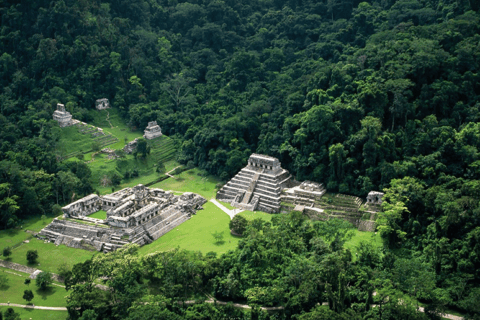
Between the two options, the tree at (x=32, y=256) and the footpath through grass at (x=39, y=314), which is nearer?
the footpath through grass at (x=39, y=314)

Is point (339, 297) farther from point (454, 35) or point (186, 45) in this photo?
point (186, 45)

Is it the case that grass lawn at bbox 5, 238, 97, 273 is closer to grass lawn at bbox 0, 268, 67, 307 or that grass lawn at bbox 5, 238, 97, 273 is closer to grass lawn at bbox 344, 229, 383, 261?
grass lawn at bbox 0, 268, 67, 307

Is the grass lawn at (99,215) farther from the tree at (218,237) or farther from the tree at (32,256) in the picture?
the tree at (218,237)

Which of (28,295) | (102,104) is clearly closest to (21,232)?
(28,295)

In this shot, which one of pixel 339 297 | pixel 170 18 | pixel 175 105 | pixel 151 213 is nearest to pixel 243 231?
pixel 151 213

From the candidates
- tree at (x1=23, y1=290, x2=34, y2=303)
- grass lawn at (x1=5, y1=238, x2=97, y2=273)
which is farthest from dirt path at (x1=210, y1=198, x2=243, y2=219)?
tree at (x1=23, y1=290, x2=34, y2=303)

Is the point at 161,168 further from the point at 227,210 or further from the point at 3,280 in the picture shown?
the point at 3,280

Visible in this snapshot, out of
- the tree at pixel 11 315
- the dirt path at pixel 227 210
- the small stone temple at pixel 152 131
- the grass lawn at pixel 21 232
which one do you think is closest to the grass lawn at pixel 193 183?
the dirt path at pixel 227 210
